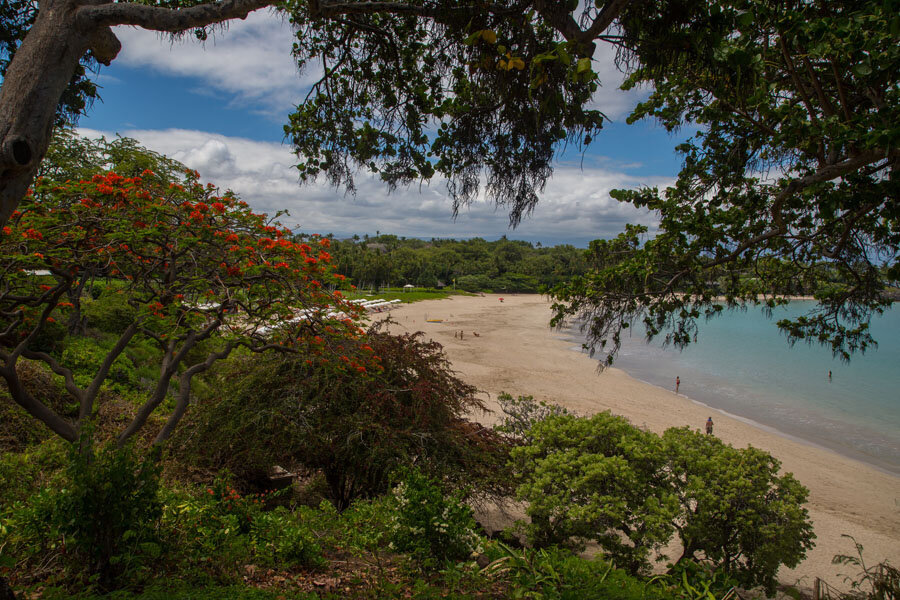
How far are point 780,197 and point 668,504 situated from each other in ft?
12.3

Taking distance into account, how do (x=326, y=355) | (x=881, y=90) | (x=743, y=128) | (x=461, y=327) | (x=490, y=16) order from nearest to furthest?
(x=490, y=16) < (x=881, y=90) < (x=743, y=128) < (x=326, y=355) < (x=461, y=327)

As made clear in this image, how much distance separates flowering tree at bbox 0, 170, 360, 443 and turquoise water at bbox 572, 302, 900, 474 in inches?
364

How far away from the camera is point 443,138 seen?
11.1 feet

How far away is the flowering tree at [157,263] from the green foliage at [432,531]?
6.70 feet

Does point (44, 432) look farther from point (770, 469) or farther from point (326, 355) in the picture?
point (770, 469)

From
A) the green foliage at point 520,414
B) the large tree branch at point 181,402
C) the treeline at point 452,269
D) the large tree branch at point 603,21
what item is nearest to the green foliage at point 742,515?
the green foliage at point 520,414

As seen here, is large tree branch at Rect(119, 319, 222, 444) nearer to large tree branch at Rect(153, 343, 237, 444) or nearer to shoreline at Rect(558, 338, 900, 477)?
large tree branch at Rect(153, 343, 237, 444)

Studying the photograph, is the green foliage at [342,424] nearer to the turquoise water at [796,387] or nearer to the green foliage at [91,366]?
the green foliage at [91,366]

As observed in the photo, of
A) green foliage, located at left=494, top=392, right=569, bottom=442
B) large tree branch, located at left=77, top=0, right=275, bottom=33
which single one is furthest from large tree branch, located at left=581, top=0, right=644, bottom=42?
green foliage, located at left=494, top=392, right=569, bottom=442

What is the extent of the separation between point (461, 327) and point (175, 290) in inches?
1444

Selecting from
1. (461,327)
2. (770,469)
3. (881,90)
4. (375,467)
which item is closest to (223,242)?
(375,467)

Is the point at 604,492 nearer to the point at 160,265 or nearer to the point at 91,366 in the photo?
the point at 160,265

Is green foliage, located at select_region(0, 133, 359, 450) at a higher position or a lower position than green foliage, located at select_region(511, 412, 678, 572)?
higher

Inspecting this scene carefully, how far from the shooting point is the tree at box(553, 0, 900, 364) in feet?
10.5
